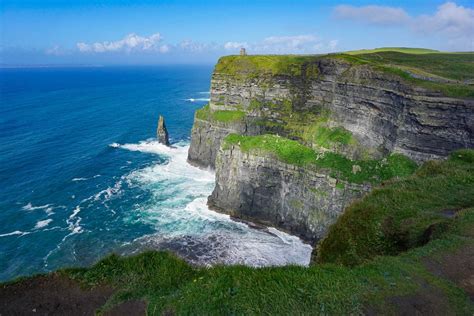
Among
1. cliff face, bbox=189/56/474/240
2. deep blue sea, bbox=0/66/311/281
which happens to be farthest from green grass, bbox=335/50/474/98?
deep blue sea, bbox=0/66/311/281

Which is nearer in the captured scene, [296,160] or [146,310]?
[146,310]

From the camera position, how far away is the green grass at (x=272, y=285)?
1182cm

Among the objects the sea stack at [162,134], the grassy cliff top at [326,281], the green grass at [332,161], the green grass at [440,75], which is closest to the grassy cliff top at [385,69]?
the green grass at [440,75]

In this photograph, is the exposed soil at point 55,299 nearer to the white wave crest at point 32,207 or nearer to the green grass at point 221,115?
the white wave crest at point 32,207

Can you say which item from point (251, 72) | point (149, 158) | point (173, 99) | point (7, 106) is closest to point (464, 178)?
point (251, 72)

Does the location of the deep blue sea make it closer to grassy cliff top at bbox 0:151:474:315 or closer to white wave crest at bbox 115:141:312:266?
white wave crest at bbox 115:141:312:266

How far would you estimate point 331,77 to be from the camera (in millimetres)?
55031

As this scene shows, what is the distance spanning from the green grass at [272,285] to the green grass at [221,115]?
49569mm

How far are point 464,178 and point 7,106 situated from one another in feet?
440

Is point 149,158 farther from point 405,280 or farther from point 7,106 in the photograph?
point 7,106

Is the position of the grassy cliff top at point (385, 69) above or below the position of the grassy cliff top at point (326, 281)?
above

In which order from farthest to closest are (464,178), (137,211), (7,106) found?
(7,106) → (137,211) → (464,178)

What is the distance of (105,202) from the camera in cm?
5359

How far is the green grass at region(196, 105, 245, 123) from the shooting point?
63719mm
